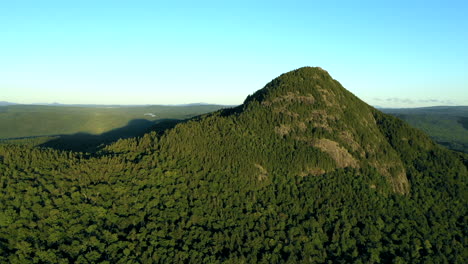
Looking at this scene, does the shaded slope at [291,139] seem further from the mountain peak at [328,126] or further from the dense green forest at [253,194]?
the dense green forest at [253,194]

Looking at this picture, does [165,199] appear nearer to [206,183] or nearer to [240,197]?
[206,183]

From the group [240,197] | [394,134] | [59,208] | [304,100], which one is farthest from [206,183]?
[394,134]

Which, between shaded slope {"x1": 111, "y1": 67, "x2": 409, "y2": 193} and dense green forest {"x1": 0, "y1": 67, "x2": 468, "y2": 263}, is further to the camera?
shaded slope {"x1": 111, "y1": 67, "x2": 409, "y2": 193}

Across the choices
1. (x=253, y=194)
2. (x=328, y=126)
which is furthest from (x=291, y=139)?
(x=253, y=194)

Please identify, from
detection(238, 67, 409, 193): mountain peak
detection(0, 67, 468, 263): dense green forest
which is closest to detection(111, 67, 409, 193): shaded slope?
detection(238, 67, 409, 193): mountain peak

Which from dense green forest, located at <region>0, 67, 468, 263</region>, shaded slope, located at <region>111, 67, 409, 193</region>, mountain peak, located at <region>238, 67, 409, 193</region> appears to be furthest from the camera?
mountain peak, located at <region>238, 67, 409, 193</region>

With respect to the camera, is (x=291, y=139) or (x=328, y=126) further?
(x=328, y=126)

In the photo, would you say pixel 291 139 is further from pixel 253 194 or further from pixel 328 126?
pixel 253 194

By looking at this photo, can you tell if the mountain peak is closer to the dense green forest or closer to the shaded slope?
the shaded slope
